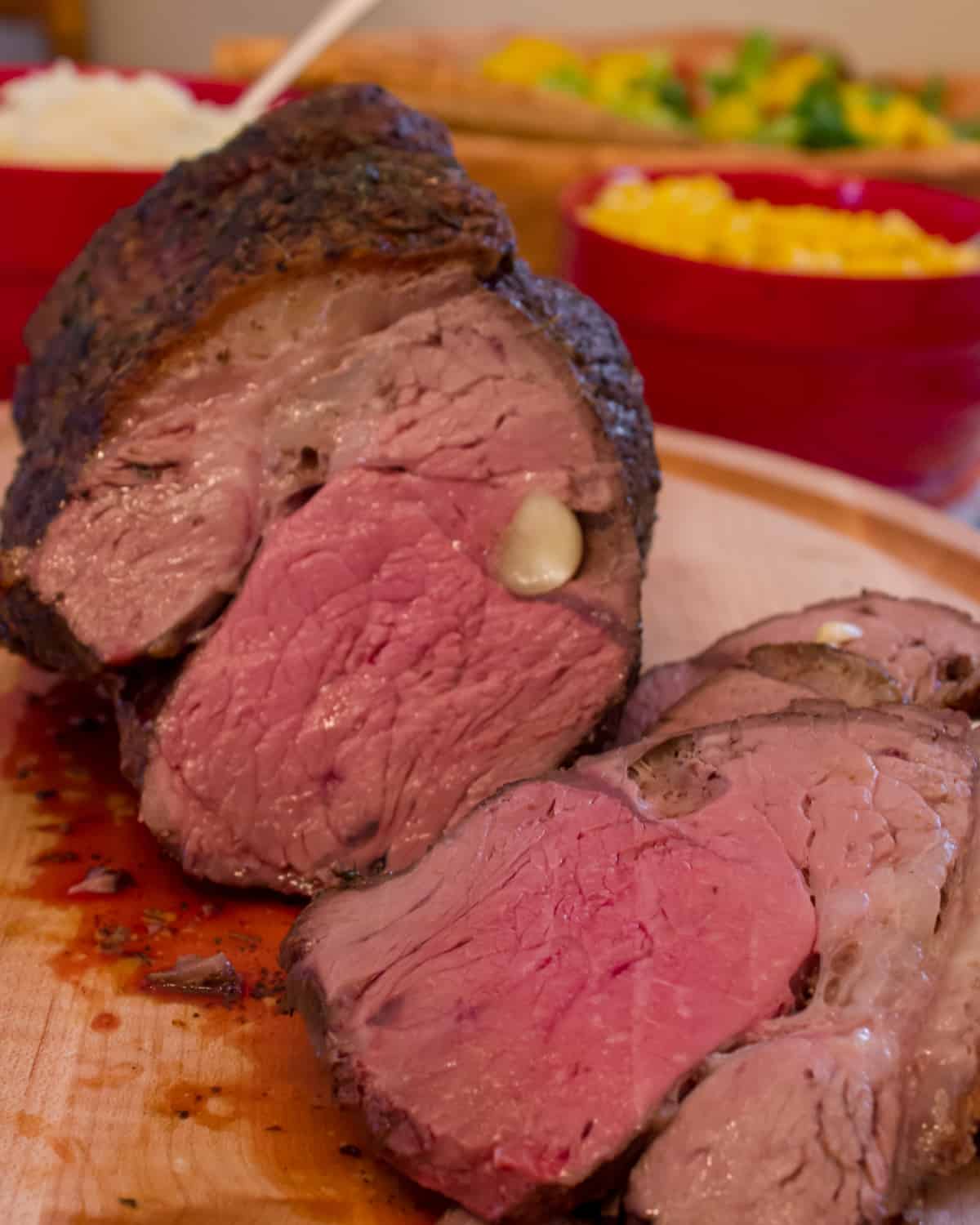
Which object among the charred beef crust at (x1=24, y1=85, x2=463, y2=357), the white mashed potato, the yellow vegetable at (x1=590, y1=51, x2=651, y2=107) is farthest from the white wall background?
the charred beef crust at (x1=24, y1=85, x2=463, y2=357)

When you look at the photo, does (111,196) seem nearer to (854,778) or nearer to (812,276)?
(812,276)

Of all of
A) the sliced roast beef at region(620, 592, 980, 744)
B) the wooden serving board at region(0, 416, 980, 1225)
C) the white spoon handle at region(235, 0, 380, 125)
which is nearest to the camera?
the wooden serving board at region(0, 416, 980, 1225)

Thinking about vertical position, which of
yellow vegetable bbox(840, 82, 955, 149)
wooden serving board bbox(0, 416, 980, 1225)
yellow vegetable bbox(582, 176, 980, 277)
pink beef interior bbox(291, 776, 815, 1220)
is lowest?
A: wooden serving board bbox(0, 416, 980, 1225)

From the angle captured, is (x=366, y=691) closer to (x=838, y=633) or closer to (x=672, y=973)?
(x=672, y=973)

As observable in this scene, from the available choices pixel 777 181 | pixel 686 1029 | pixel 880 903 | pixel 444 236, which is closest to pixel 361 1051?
pixel 686 1029

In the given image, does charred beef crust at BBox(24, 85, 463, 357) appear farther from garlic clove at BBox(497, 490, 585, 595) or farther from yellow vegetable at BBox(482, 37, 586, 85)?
yellow vegetable at BBox(482, 37, 586, 85)

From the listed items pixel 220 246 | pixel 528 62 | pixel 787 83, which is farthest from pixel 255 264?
pixel 787 83

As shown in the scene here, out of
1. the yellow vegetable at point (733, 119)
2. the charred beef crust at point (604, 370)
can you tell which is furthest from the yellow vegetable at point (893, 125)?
the charred beef crust at point (604, 370)
